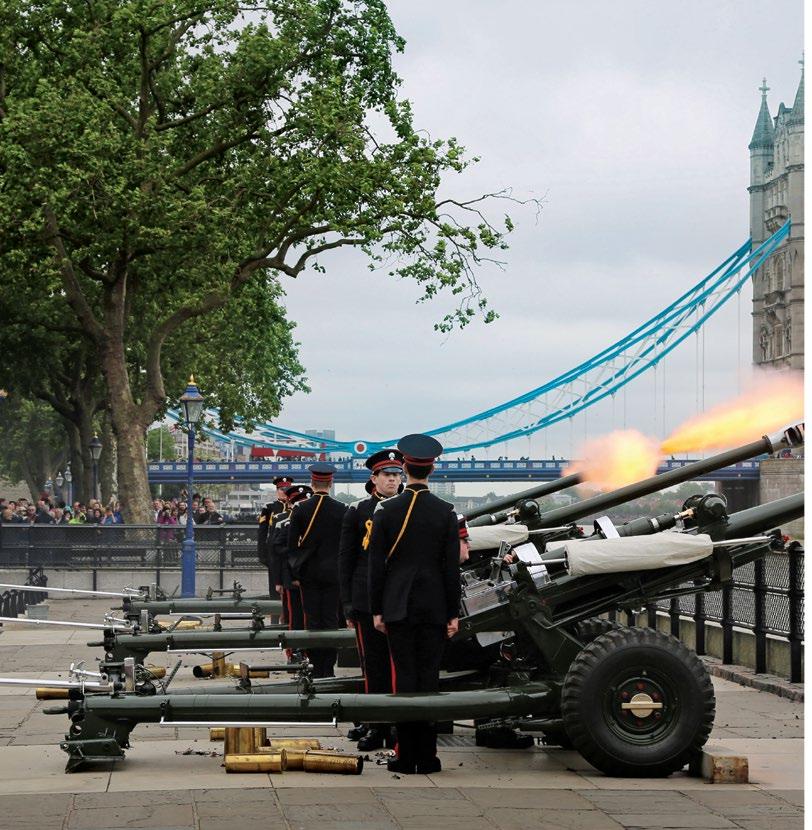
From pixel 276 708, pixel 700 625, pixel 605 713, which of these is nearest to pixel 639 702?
pixel 605 713

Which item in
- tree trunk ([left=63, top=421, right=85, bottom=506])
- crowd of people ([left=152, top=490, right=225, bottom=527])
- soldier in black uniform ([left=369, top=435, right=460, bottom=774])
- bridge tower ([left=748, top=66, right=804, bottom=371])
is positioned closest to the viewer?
soldier in black uniform ([left=369, top=435, right=460, bottom=774])

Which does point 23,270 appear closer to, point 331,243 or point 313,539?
point 331,243

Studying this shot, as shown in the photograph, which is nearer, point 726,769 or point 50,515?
point 726,769

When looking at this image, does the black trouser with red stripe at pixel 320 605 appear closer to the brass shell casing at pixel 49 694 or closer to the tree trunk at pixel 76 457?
the brass shell casing at pixel 49 694

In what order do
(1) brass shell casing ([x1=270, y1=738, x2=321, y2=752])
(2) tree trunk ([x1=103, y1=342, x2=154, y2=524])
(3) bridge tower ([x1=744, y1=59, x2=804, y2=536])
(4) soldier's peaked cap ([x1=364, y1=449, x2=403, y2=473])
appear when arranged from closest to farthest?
1. (1) brass shell casing ([x1=270, y1=738, x2=321, y2=752])
2. (4) soldier's peaked cap ([x1=364, y1=449, x2=403, y2=473])
3. (2) tree trunk ([x1=103, y1=342, x2=154, y2=524])
4. (3) bridge tower ([x1=744, y1=59, x2=804, y2=536])

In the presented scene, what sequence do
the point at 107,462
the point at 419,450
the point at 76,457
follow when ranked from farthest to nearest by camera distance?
the point at 107,462 < the point at 76,457 < the point at 419,450

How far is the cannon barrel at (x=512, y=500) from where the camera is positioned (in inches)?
532

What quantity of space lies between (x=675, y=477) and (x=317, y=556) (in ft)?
12.0

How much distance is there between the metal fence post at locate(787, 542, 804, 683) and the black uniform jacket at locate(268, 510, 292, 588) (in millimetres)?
4288

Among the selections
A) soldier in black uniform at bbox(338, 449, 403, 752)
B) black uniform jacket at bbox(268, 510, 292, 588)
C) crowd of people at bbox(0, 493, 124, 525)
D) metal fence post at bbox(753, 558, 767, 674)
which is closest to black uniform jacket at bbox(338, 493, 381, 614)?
soldier in black uniform at bbox(338, 449, 403, 752)

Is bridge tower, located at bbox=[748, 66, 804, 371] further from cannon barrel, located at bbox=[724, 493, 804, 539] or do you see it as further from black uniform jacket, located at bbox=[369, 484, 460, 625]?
black uniform jacket, located at bbox=[369, 484, 460, 625]

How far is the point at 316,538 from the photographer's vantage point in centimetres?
1377

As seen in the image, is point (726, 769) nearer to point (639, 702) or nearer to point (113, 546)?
point (639, 702)

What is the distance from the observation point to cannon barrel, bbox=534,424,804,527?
10.0 meters
